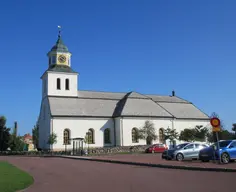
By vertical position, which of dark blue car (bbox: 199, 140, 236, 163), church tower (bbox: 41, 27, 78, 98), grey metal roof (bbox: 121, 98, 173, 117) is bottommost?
A: dark blue car (bbox: 199, 140, 236, 163)

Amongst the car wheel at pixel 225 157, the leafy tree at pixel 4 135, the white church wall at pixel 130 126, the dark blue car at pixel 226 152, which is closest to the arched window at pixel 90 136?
the white church wall at pixel 130 126

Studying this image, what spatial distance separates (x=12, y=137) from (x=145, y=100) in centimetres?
2930

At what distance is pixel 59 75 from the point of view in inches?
2322

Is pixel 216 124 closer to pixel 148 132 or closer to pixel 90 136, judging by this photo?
pixel 148 132

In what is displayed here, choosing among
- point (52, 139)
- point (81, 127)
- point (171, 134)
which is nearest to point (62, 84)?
point (81, 127)

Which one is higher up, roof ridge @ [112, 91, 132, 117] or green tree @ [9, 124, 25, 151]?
roof ridge @ [112, 91, 132, 117]

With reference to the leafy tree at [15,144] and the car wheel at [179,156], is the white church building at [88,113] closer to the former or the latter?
the leafy tree at [15,144]

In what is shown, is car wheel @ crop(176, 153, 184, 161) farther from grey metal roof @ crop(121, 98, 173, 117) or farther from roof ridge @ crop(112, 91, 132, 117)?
roof ridge @ crop(112, 91, 132, 117)

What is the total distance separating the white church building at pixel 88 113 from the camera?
54.2m

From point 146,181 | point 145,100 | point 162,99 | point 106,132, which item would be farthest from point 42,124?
point 146,181

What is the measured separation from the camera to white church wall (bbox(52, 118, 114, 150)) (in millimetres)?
52812

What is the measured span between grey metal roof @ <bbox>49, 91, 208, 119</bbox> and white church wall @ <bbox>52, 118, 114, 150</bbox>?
1163 millimetres

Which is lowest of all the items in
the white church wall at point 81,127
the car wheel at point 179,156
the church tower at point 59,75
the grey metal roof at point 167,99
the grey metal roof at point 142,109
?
the car wheel at point 179,156

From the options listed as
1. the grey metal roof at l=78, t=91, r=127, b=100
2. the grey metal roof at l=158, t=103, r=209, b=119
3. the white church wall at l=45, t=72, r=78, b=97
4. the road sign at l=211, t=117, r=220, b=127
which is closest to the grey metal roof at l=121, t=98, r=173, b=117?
the grey metal roof at l=158, t=103, r=209, b=119
